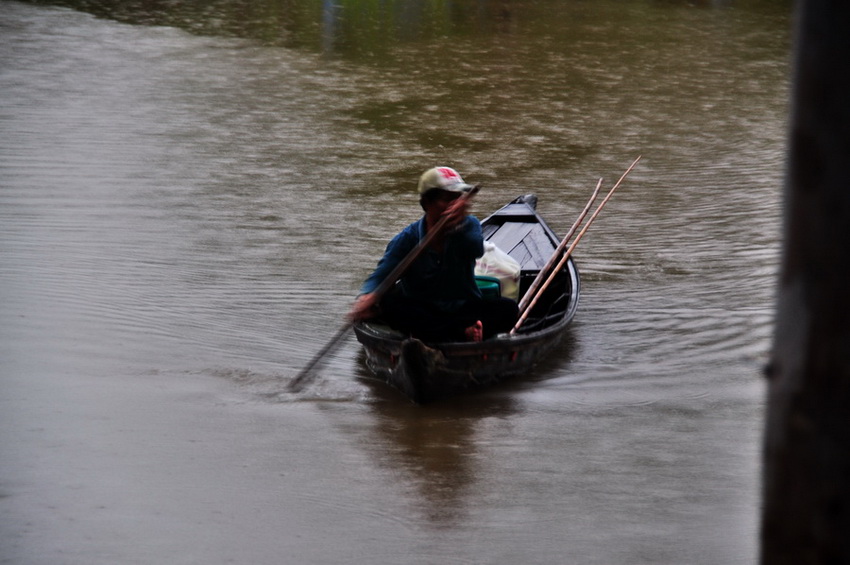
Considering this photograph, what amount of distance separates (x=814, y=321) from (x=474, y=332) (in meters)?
3.18

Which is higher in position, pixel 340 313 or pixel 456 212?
pixel 456 212

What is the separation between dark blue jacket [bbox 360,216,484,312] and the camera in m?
5.12

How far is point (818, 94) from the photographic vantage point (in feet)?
6.71

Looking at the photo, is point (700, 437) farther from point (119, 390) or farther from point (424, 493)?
point (119, 390)

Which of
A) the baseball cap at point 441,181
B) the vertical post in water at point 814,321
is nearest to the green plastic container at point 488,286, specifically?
the baseball cap at point 441,181

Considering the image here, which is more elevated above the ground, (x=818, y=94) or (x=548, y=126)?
(x=818, y=94)

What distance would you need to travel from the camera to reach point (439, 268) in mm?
5227

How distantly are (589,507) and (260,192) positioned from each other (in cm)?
563

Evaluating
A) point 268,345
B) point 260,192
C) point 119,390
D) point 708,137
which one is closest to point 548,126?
point 708,137

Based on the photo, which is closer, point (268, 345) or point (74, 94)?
point (268, 345)

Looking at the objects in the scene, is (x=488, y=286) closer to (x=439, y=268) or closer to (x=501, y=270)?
(x=501, y=270)

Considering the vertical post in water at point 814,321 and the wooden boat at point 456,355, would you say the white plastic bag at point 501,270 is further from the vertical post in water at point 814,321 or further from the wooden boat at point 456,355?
the vertical post in water at point 814,321

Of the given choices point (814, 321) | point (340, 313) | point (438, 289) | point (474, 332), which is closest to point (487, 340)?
point (474, 332)

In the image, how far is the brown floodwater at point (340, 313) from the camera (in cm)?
429
